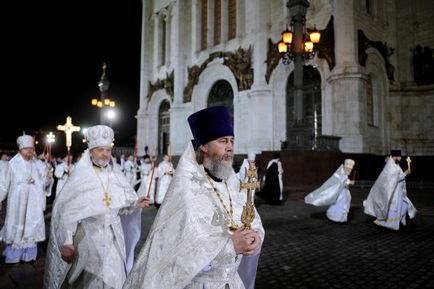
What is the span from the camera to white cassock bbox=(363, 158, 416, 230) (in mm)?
7930

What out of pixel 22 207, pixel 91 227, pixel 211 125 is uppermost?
pixel 211 125

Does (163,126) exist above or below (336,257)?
above

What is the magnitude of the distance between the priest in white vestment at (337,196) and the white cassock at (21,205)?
686cm

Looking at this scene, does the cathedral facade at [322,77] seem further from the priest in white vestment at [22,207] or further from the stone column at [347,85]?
the priest in white vestment at [22,207]

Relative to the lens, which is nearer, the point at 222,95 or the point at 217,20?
the point at 222,95

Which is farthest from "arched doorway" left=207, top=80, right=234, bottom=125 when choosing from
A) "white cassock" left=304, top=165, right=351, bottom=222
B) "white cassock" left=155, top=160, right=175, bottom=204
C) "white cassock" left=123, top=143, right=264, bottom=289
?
"white cassock" left=123, top=143, right=264, bottom=289

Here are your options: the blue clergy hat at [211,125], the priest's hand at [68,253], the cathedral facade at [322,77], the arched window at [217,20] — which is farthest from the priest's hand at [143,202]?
the arched window at [217,20]

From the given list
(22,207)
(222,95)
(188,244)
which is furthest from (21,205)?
(222,95)

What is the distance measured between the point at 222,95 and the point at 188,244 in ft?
77.5

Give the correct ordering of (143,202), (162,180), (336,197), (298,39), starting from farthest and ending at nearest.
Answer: (298,39) < (162,180) < (336,197) < (143,202)

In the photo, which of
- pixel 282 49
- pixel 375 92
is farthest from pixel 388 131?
pixel 282 49

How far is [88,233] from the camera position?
327cm

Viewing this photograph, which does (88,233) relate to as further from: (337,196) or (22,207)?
(337,196)

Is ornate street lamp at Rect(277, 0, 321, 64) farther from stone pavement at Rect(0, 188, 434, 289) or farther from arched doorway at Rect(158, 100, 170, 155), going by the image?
arched doorway at Rect(158, 100, 170, 155)
